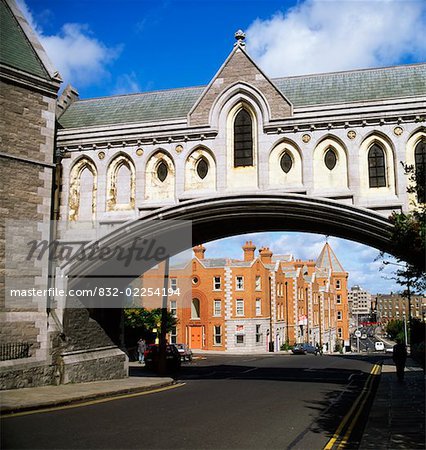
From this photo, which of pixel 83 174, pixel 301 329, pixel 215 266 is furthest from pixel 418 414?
pixel 301 329

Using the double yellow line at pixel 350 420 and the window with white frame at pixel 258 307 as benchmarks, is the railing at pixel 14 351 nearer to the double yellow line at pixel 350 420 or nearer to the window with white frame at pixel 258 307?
the double yellow line at pixel 350 420

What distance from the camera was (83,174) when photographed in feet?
68.5

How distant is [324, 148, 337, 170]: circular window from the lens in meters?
18.4

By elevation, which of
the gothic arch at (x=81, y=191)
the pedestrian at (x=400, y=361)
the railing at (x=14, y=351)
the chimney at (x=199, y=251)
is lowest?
the pedestrian at (x=400, y=361)

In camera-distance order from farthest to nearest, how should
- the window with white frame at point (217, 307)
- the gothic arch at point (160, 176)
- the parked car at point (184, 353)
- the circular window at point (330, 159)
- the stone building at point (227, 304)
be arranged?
the window with white frame at point (217, 307)
the stone building at point (227, 304)
the parked car at point (184, 353)
the gothic arch at point (160, 176)
the circular window at point (330, 159)

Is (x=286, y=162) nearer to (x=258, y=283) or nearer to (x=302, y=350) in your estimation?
(x=302, y=350)

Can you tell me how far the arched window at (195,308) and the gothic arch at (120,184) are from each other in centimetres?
4204

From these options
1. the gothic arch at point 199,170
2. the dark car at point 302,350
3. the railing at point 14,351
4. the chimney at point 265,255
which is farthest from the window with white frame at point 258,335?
the railing at point 14,351

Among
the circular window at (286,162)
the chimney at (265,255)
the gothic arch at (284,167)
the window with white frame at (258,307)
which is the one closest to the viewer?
the gothic arch at (284,167)

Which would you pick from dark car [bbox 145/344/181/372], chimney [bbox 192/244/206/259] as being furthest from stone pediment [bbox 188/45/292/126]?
chimney [bbox 192/244/206/259]

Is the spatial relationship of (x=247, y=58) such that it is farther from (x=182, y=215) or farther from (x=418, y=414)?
(x=418, y=414)

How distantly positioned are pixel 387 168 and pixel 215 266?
44.1 meters

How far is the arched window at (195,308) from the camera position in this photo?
2413 inches

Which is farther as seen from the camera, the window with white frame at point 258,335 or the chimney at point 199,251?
the chimney at point 199,251
